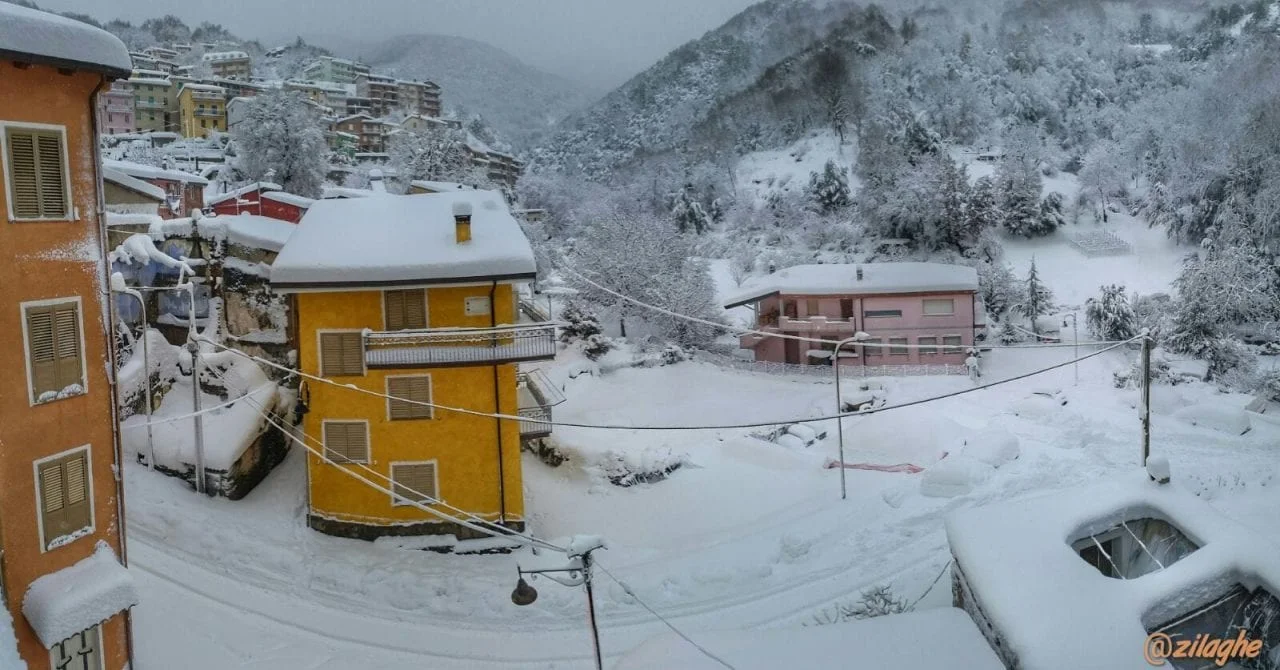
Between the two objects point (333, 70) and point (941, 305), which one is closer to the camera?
point (941, 305)

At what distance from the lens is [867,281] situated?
3816 cm

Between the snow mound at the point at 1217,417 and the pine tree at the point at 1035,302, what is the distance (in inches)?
562

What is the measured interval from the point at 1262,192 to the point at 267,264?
157 feet

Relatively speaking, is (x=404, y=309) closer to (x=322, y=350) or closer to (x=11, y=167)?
(x=322, y=350)

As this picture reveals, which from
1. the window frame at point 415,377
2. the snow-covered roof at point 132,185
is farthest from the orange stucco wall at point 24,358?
the snow-covered roof at point 132,185

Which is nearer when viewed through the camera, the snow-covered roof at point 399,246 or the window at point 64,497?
the window at point 64,497

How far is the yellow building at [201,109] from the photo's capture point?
6650 centimetres

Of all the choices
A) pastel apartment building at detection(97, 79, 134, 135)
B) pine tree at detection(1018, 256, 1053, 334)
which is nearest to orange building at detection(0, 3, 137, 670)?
pine tree at detection(1018, 256, 1053, 334)

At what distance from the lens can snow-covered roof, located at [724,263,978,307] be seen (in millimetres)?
36938

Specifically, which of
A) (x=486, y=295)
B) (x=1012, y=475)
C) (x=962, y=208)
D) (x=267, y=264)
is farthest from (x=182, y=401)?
(x=962, y=208)

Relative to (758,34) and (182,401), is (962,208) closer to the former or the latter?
(182,401)

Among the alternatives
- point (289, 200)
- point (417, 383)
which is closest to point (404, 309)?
point (417, 383)

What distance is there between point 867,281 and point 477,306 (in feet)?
83.0

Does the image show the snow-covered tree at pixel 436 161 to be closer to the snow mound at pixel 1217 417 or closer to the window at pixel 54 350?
the snow mound at pixel 1217 417
